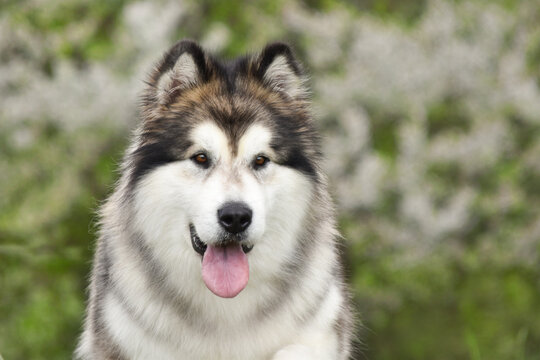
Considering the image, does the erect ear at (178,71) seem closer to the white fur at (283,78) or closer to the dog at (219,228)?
the dog at (219,228)

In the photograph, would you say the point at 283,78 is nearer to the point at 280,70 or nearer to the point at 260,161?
the point at 280,70

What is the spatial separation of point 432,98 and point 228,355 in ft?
18.4

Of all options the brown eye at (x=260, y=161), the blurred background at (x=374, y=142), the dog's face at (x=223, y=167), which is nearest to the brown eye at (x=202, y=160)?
the dog's face at (x=223, y=167)

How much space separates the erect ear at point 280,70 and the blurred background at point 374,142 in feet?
13.1

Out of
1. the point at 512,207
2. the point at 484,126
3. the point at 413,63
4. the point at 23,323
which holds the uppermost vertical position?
the point at 413,63

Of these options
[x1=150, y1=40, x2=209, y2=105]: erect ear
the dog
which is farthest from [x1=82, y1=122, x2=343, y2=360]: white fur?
[x1=150, y1=40, x2=209, y2=105]: erect ear

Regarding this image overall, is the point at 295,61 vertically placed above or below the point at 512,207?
above

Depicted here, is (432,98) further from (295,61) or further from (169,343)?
(169,343)

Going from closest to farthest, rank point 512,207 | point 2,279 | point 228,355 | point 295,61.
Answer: point 228,355 → point 295,61 → point 2,279 → point 512,207

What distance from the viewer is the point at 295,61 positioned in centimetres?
434

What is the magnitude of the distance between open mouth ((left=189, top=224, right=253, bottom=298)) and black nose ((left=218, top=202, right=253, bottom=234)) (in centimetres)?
13

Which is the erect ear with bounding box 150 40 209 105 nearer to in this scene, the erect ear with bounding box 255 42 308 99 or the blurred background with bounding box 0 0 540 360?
the erect ear with bounding box 255 42 308 99

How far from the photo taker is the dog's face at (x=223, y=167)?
12.6 ft

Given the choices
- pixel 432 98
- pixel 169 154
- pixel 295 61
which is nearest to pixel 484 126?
pixel 432 98
